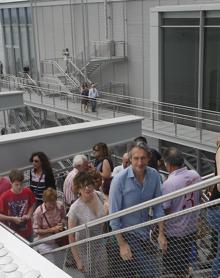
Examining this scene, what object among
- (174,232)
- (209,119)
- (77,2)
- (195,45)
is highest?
(77,2)

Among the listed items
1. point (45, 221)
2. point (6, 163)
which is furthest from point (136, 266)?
point (6, 163)

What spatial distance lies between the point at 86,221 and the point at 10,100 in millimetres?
11963

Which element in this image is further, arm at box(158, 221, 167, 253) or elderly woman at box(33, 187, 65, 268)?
elderly woman at box(33, 187, 65, 268)

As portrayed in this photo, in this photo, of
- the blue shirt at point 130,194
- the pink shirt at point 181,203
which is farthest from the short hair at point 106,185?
the blue shirt at point 130,194

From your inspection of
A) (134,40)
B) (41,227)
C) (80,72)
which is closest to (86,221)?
(41,227)

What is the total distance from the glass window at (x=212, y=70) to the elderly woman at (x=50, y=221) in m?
12.3

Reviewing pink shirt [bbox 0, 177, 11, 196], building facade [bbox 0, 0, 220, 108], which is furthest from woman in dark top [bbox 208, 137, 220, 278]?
building facade [bbox 0, 0, 220, 108]

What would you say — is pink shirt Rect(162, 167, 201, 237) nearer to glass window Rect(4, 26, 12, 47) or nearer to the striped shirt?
the striped shirt

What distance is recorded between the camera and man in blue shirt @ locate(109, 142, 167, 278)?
14.2ft

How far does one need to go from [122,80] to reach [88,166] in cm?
1726

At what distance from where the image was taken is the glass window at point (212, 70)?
16.3 meters

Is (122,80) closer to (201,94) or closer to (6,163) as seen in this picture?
(201,94)

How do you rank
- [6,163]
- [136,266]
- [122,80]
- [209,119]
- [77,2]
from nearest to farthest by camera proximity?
1. [136,266]
2. [6,163]
3. [209,119]
4. [122,80]
5. [77,2]

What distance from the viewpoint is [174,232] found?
4.56 m
